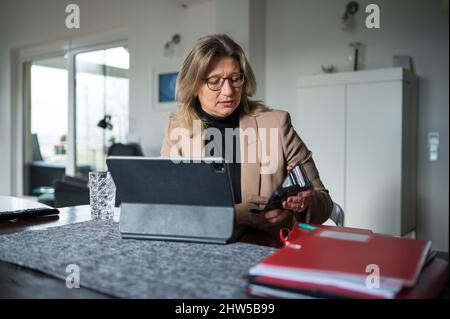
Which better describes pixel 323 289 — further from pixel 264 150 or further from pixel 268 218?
pixel 264 150

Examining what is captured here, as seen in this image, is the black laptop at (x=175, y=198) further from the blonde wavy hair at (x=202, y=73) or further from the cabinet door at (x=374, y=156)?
the cabinet door at (x=374, y=156)

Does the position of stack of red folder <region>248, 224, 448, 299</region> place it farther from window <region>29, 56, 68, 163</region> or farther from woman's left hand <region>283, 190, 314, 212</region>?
window <region>29, 56, 68, 163</region>

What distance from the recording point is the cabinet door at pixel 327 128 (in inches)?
140

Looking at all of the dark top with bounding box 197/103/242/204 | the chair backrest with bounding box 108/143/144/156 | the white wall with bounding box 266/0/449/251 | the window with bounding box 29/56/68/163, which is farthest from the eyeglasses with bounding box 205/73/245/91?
the window with bounding box 29/56/68/163

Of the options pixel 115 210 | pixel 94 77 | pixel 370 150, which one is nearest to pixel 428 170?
pixel 370 150

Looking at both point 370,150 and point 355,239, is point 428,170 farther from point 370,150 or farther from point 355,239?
point 355,239

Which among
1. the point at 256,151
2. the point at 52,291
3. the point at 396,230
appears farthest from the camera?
the point at 396,230

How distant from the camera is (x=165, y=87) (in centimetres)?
497

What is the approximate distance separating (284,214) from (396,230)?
2.37m

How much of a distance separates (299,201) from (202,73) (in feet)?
2.21

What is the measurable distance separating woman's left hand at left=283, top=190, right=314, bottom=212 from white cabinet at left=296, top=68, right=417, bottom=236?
2271mm

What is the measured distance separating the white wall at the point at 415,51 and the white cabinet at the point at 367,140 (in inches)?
4.6

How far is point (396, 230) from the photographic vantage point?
3.35 m

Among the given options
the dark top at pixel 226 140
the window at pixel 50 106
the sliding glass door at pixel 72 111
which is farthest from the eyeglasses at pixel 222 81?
the window at pixel 50 106
